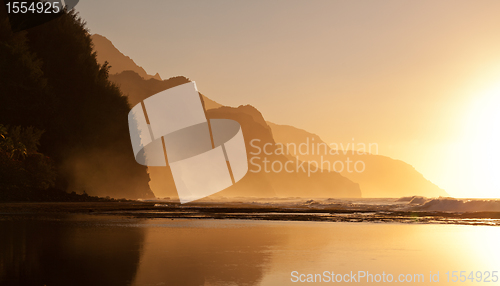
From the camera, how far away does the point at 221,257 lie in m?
9.80

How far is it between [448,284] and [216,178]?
16128 centimetres

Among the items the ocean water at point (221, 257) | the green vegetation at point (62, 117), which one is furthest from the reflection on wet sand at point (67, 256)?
the green vegetation at point (62, 117)

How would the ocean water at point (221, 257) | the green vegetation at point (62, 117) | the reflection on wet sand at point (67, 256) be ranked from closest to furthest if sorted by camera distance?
the reflection on wet sand at point (67, 256) → the ocean water at point (221, 257) → the green vegetation at point (62, 117)

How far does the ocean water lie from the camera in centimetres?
761

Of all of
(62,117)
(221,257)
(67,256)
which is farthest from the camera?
(62,117)

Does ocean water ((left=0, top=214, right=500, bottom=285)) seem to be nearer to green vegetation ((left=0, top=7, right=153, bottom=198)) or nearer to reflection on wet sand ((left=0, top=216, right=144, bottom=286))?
reflection on wet sand ((left=0, top=216, right=144, bottom=286))

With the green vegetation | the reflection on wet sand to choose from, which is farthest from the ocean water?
the green vegetation

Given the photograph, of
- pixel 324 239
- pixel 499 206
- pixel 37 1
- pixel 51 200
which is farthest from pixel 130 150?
pixel 324 239

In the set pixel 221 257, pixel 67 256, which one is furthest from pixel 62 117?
pixel 221 257

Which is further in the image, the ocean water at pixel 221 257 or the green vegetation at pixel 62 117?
the green vegetation at pixel 62 117

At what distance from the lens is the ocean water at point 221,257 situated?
7.61m

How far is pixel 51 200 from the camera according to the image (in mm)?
36188

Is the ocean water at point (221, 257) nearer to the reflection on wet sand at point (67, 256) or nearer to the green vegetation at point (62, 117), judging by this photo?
the reflection on wet sand at point (67, 256)

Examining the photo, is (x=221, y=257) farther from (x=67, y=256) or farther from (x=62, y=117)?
(x=62, y=117)
